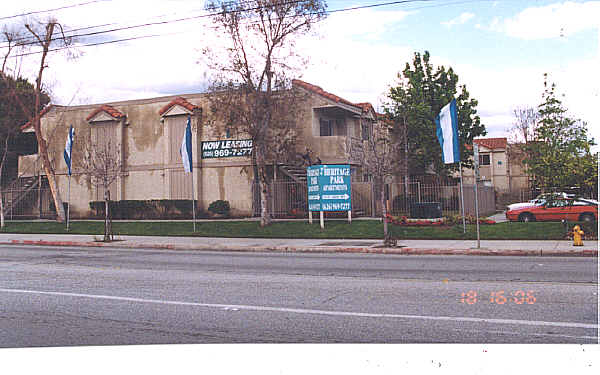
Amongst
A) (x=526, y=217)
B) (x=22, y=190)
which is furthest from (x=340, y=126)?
(x=22, y=190)

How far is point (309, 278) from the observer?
1169 centimetres

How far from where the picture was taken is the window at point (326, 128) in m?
34.0

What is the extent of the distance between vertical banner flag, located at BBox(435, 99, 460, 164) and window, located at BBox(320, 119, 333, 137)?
15.5 metres

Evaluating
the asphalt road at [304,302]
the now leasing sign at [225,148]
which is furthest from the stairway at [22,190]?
the asphalt road at [304,302]

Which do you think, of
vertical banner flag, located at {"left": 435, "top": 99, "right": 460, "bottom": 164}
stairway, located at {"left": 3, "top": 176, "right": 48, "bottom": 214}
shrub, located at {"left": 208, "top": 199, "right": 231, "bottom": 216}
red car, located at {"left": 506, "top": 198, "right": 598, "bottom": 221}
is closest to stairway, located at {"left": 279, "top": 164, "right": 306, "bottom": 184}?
shrub, located at {"left": 208, "top": 199, "right": 231, "bottom": 216}

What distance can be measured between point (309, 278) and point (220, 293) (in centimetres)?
237

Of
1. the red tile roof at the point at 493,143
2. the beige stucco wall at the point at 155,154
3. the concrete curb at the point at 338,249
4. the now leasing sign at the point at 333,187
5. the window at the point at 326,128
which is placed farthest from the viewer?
the red tile roof at the point at 493,143

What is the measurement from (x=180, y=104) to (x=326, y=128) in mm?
8441

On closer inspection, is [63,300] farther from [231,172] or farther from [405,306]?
[231,172]

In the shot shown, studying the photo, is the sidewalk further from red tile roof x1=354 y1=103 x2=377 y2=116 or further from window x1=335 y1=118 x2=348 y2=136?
red tile roof x1=354 y1=103 x2=377 y2=116

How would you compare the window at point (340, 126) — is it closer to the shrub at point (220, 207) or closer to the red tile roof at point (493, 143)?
the shrub at point (220, 207)

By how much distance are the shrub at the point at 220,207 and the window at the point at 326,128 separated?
6.80 metres

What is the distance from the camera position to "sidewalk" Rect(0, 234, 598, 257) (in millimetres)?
16328

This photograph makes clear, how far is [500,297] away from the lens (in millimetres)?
8828
